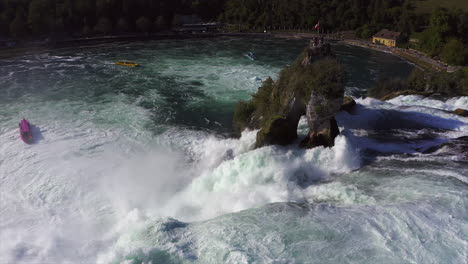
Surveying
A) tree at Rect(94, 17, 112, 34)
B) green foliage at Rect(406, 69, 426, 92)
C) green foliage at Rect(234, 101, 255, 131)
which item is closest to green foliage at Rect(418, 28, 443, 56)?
green foliage at Rect(406, 69, 426, 92)

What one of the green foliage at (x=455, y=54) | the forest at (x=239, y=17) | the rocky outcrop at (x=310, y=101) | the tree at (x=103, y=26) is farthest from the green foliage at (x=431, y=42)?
the tree at (x=103, y=26)

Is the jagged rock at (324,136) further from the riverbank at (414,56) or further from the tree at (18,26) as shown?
the tree at (18,26)

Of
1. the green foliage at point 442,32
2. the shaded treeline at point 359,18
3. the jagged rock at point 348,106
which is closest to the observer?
the jagged rock at point 348,106

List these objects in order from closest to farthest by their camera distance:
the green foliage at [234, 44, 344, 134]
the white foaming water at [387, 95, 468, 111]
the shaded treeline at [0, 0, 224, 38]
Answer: the green foliage at [234, 44, 344, 134] → the white foaming water at [387, 95, 468, 111] → the shaded treeline at [0, 0, 224, 38]

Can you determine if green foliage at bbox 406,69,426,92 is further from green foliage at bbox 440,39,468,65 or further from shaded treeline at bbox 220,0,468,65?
shaded treeline at bbox 220,0,468,65

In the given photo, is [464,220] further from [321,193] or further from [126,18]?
[126,18]

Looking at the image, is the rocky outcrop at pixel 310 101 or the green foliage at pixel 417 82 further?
the green foliage at pixel 417 82

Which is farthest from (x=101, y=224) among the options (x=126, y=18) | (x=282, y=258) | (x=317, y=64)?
(x=126, y=18)
